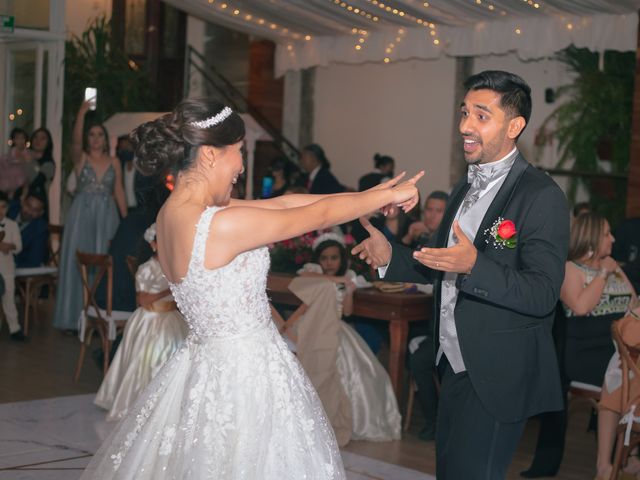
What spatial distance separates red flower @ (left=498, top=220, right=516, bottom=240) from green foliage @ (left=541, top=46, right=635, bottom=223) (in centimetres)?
808

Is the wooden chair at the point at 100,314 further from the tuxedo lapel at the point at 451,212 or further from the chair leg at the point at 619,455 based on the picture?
the tuxedo lapel at the point at 451,212

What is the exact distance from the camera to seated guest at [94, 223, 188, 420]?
5.99 meters

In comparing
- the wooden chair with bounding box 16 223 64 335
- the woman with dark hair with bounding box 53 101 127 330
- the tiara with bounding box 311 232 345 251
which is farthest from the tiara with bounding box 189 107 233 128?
the wooden chair with bounding box 16 223 64 335

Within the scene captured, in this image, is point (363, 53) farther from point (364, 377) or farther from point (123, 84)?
point (364, 377)

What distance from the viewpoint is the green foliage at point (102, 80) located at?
41.4ft

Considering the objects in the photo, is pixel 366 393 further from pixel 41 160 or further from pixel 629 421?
pixel 41 160

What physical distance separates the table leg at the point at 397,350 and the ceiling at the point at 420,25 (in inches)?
161

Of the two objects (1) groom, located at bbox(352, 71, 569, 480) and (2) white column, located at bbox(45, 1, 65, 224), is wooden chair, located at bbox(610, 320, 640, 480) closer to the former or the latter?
(1) groom, located at bbox(352, 71, 569, 480)

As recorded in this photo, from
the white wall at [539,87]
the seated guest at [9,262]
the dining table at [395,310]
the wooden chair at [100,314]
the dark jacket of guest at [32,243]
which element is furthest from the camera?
the white wall at [539,87]

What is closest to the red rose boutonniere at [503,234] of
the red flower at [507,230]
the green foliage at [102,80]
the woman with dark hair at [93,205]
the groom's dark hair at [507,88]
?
the red flower at [507,230]

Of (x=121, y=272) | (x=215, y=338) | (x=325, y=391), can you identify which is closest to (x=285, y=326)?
(x=325, y=391)

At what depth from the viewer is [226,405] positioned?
114 inches

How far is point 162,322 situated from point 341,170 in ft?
25.7

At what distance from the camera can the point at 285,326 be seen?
5.84 metres
